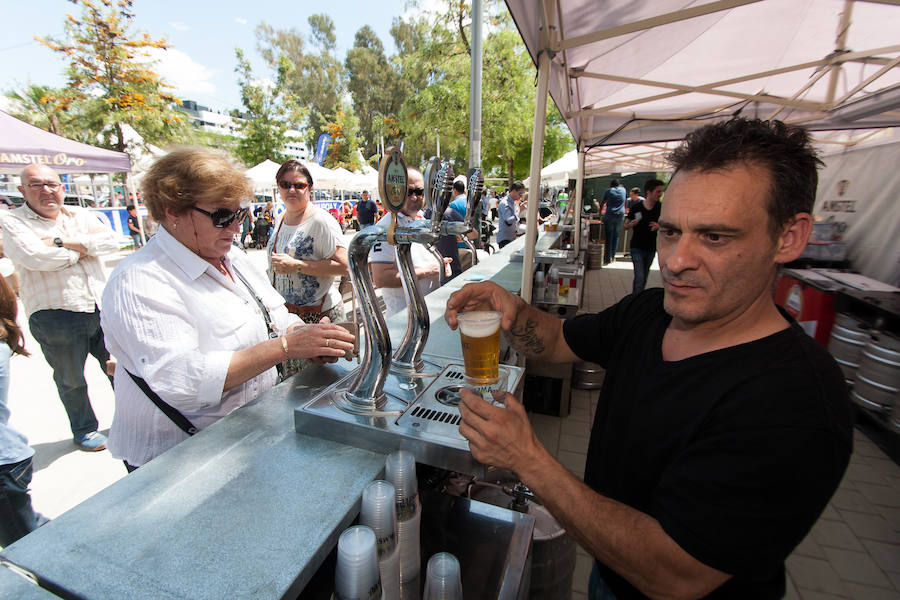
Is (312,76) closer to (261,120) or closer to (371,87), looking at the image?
(371,87)

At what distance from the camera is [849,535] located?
280 cm

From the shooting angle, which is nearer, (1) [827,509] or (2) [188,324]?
(2) [188,324]

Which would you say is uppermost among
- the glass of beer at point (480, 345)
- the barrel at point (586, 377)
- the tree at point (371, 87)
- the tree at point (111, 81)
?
the tree at point (371, 87)

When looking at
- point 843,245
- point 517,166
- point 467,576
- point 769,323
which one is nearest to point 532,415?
point 467,576

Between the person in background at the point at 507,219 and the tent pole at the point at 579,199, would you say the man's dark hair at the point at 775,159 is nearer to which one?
the tent pole at the point at 579,199

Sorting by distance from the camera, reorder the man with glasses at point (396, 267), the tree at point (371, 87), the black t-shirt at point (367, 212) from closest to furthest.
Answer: the man with glasses at point (396, 267) → the black t-shirt at point (367, 212) → the tree at point (371, 87)

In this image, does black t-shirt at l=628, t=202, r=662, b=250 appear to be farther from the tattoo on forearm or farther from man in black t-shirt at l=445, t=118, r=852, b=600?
man in black t-shirt at l=445, t=118, r=852, b=600

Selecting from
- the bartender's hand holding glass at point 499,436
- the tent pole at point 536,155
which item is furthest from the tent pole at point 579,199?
the bartender's hand holding glass at point 499,436

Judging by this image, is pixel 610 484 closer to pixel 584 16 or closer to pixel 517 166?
pixel 584 16

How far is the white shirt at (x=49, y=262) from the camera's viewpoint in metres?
3.03

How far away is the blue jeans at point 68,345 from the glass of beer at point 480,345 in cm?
345

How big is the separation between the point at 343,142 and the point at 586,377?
38.3 meters

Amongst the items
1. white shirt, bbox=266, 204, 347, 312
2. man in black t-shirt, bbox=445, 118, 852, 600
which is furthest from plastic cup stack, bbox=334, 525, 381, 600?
white shirt, bbox=266, 204, 347, 312

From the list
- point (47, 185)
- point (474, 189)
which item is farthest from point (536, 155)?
point (47, 185)
